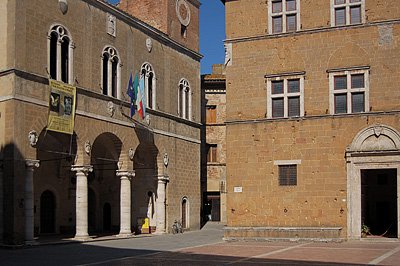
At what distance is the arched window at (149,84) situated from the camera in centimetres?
3150

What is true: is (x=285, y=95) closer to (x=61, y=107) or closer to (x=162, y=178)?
(x=61, y=107)

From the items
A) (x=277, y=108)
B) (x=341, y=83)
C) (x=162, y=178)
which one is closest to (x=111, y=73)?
(x=162, y=178)

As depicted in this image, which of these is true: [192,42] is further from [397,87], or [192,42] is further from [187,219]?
[397,87]

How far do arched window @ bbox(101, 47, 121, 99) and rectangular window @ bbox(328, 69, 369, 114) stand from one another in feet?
36.8

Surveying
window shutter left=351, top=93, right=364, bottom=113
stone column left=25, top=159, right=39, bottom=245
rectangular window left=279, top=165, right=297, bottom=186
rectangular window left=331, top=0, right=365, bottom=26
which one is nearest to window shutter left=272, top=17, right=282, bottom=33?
rectangular window left=331, top=0, right=365, bottom=26

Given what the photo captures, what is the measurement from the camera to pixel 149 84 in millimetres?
32250

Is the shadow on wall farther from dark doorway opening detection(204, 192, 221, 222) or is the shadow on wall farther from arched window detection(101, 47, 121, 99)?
dark doorway opening detection(204, 192, 221, 222)

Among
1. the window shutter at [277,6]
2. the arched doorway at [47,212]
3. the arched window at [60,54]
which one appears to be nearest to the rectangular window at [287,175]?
the window shutter at [277,6]

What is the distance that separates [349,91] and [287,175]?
462cm

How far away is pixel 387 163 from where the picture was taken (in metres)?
22.9

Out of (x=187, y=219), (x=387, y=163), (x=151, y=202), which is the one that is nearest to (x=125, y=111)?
(x=151, y=202)

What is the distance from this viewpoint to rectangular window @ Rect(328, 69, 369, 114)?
23656mm

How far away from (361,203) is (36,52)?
1567cm

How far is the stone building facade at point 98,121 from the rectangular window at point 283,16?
8.65 metres
